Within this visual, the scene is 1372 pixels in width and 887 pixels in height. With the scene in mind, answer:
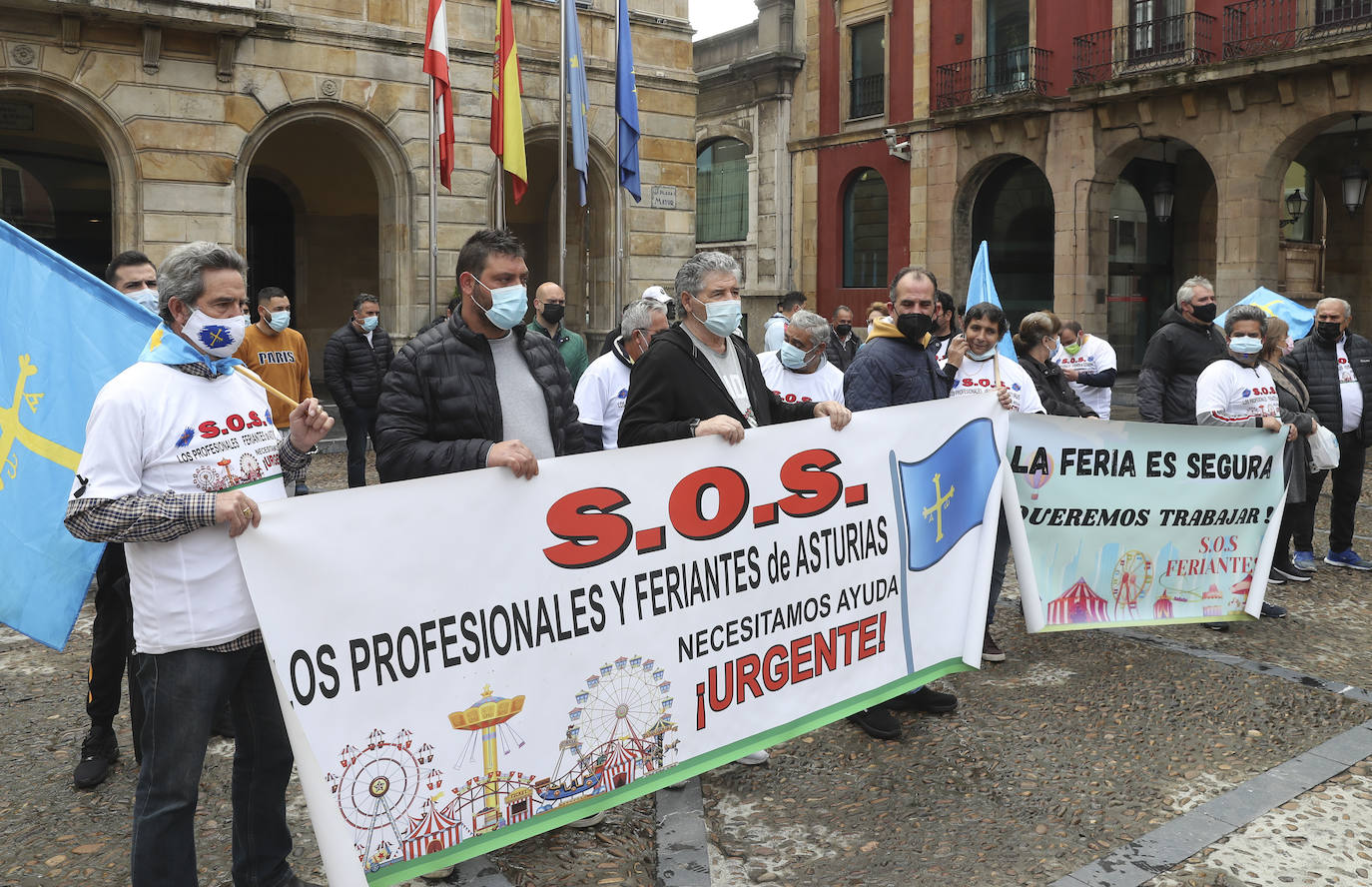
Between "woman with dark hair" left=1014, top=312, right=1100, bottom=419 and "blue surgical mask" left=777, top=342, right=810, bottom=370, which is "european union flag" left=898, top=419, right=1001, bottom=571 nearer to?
"woman with dark hair" left=1014, top=312, right=1100, bottom=419

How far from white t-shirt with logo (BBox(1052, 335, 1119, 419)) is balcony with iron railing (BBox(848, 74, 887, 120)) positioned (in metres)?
18.5

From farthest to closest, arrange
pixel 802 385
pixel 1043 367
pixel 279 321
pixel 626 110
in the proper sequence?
pixel 626 110
pixel 279 321
pixel 802 385
pixel 1043 367

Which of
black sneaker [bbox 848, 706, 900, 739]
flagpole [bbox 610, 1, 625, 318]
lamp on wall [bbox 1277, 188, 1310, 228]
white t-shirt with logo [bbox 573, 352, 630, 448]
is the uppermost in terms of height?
lamp on wall [bbox 1277, 188, 1310, 228]

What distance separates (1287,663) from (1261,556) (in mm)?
697

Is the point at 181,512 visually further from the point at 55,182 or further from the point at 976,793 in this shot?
the point at 55,182

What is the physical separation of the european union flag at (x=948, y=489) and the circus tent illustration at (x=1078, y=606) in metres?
0.82

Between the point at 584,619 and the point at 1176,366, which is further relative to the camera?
the point at 1176,366

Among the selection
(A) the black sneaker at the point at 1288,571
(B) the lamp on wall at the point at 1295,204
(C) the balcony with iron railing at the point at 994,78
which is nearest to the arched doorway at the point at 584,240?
(A) the black sneaker at the point at 1288,571

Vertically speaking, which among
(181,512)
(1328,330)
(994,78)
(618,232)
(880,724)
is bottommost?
(880,724)

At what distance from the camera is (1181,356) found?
6812 millimetres

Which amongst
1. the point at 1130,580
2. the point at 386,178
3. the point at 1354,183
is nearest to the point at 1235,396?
the point at 1130,580

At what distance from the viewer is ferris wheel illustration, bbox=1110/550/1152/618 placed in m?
5.48

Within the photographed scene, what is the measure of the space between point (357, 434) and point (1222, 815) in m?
8.42

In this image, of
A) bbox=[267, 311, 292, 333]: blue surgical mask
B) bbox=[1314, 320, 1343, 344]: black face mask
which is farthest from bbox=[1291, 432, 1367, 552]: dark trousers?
bbox=[267, 311, 292, 333]: blue surgical mask
